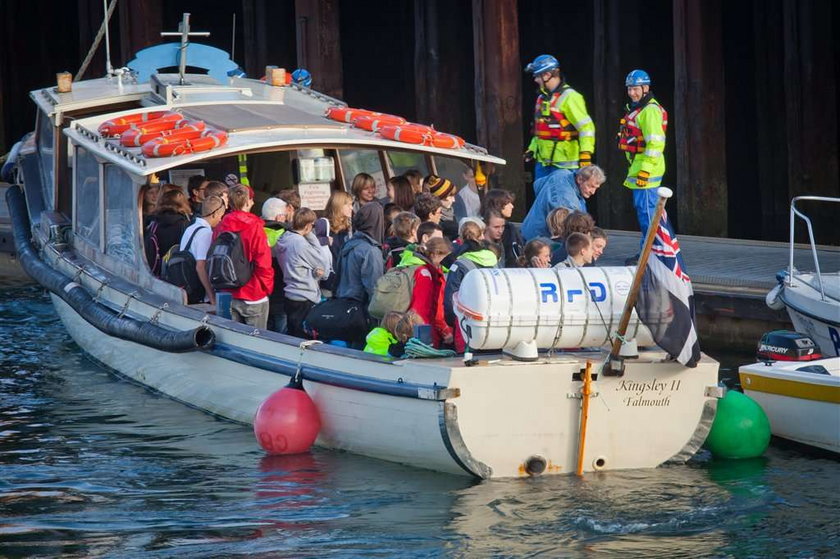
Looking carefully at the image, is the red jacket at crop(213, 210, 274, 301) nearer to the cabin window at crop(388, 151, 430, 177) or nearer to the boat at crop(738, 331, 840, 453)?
the cabin window at crop(388, 151, 430, 177)

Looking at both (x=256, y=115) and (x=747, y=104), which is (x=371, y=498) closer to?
(x=256, y=115)

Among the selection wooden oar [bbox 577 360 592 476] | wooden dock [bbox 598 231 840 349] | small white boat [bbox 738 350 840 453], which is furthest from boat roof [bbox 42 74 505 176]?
wooden oar [bbox 577 360 592 476]

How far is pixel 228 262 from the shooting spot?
943 centimetres

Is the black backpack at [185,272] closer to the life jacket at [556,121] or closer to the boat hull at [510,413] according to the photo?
the boat hull at [510,413]

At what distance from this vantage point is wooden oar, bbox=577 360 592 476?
311 inches

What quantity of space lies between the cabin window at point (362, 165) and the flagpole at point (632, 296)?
14.6 ft

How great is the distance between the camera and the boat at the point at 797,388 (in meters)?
8.93

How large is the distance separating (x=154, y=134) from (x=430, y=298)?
2.89m

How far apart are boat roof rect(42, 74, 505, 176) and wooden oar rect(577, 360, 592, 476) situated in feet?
11.1

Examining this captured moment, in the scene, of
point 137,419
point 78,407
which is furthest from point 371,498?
point 78,407

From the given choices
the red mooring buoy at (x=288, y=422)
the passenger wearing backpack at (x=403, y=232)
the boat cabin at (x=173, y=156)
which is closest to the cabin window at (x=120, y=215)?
the boat cabin at (x=173, y=156)

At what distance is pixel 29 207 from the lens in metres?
13.3

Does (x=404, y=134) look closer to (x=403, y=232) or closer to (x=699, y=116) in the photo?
(x=403, y=232)

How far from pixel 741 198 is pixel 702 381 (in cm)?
1246
